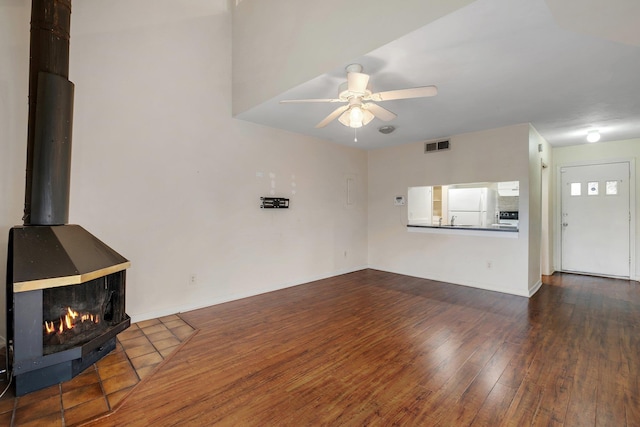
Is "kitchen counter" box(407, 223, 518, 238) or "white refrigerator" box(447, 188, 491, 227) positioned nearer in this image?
"kitchen counter" box(407, 223, 518, 238)

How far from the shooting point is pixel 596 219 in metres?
5.29

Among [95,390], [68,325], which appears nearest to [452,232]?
[95,390]

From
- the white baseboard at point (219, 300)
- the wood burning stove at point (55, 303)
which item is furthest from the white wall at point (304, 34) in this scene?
the white baseboard at point (219, 300)

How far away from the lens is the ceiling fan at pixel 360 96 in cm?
228

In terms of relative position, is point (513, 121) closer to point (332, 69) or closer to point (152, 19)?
point (332, 69)

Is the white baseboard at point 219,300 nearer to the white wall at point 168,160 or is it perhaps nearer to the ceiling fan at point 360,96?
the white wall at point 168,160

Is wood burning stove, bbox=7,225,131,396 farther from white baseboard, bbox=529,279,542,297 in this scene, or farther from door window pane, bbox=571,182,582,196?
door window pane, bbox=571,182,582,196

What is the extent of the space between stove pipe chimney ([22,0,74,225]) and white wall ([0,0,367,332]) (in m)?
0.67

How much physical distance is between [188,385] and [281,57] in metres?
3.11

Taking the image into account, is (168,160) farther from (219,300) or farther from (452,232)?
(452,232)

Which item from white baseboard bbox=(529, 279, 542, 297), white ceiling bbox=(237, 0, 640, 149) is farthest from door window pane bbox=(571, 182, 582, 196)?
white baseboard bbox=(529, 279, 542, 297)

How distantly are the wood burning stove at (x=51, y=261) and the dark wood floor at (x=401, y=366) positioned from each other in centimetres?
61

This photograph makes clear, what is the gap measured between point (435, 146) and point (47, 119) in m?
4.96

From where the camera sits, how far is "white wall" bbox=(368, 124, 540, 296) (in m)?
4.17
